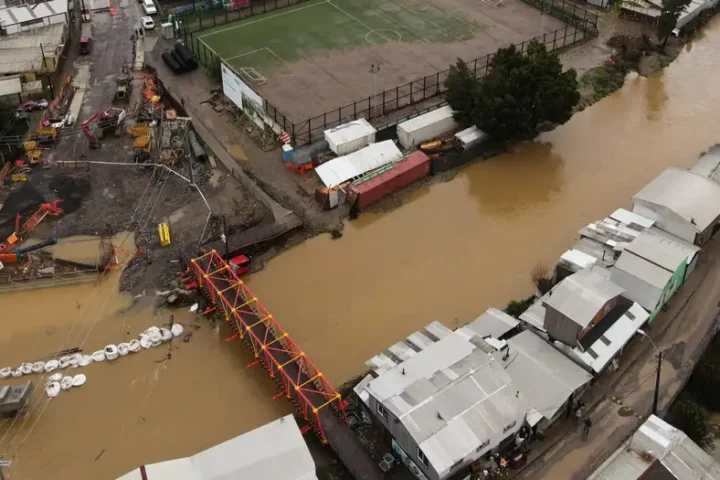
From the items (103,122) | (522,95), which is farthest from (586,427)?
(103,122)

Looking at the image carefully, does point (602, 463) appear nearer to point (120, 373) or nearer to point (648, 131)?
point (120, 373)

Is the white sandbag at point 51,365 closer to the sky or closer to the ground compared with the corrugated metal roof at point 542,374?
closer to the ground

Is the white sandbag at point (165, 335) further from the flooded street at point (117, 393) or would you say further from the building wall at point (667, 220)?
the building wall at point (667, 220)

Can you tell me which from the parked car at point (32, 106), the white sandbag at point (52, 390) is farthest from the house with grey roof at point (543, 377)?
the parked car at point (32, 106)

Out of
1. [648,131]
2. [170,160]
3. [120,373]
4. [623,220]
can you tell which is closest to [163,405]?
[120,373]

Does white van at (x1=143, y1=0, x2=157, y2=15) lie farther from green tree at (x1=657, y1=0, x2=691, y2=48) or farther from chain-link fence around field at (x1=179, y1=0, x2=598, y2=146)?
green tree at (x1=657, y1=0, x2=691, y2=48)

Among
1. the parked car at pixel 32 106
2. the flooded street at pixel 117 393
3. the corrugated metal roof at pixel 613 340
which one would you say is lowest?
the flooded street at pixel 117 393
